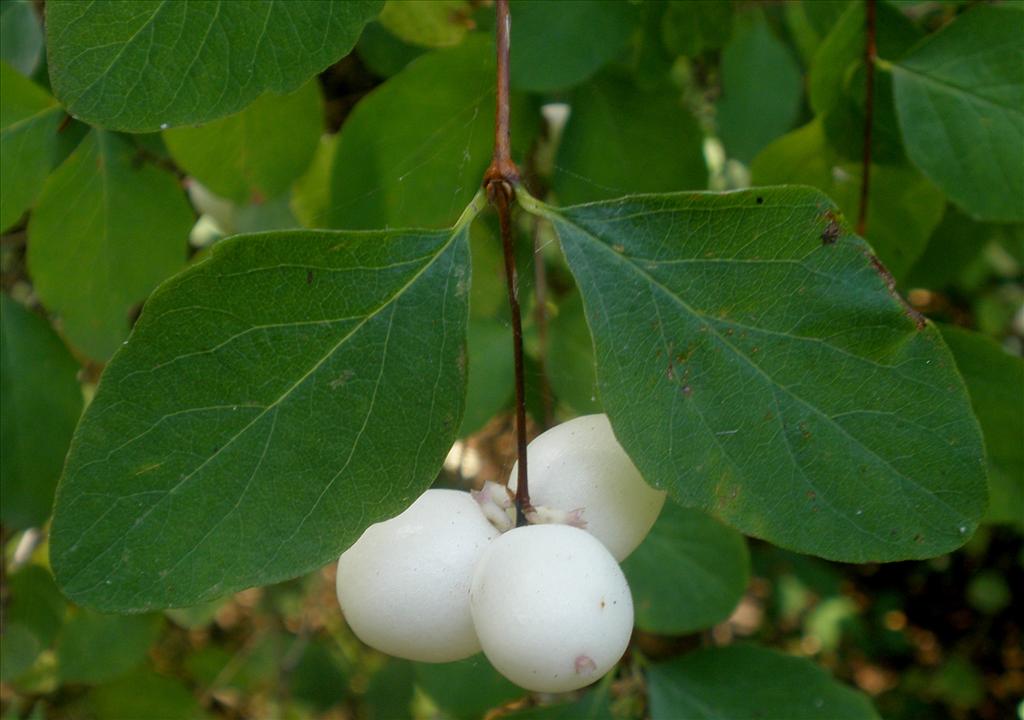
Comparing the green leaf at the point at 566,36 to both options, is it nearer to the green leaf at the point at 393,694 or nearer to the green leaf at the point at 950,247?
the green leaf at the point at 950,247

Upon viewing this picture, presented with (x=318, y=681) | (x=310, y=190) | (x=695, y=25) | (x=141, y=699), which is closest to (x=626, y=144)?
(x=695, y=25)

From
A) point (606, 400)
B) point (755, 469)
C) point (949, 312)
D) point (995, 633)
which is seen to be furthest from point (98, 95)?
point (995, 633)

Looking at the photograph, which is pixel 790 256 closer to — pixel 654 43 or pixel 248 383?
pixel 248 383

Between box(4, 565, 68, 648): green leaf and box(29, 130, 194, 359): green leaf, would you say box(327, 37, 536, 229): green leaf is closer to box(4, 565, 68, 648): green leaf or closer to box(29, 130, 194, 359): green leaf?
box(29, 130, 194, 359): green leaf

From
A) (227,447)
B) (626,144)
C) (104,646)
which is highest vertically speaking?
(227,447)

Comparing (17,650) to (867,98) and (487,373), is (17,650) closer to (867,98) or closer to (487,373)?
(487,373)
